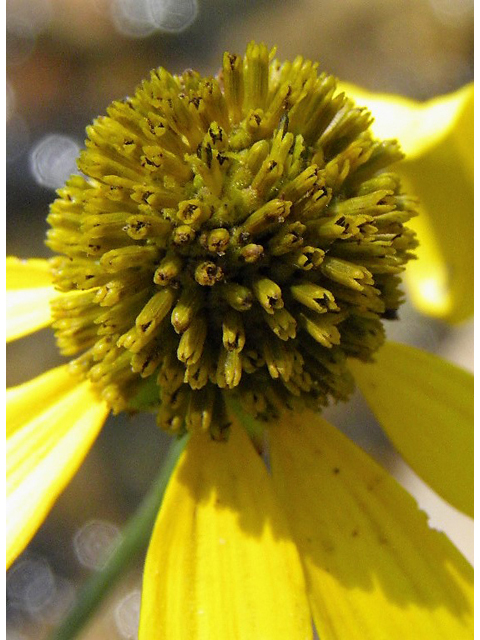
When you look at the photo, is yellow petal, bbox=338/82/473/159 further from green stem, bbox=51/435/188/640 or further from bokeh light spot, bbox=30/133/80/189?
bokeh light spot, bbox=30/133/80/189

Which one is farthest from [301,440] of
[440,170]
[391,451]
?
[391,451]

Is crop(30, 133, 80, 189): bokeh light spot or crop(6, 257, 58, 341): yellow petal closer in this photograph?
crop(6, 257, 58, 341): yellow petal

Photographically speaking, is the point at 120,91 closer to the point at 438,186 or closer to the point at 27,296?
the point at 438,186

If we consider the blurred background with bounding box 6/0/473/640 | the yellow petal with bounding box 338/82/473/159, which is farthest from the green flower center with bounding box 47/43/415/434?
the blurred background with bounding box 6/0/473/640

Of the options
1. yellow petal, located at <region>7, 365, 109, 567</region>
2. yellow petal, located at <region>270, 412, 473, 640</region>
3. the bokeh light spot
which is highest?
the bokeh light spot

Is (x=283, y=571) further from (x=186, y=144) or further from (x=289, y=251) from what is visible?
(x=186, y=144)

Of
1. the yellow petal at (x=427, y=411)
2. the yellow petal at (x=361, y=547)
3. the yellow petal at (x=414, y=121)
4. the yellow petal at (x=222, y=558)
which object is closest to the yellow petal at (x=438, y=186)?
the yellow petal at (x=414, y=121)

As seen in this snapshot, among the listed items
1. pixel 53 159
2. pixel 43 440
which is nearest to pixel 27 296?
pixel 43 440
